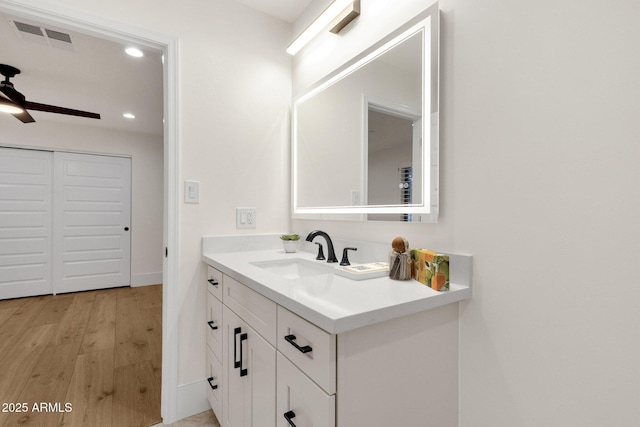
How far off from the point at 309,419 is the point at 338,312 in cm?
31

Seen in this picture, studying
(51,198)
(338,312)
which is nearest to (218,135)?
(338,312)

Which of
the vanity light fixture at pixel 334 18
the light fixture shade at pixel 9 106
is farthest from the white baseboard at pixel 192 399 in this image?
the light fixture shade at pixel 9 106

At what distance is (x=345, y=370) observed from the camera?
74 cm

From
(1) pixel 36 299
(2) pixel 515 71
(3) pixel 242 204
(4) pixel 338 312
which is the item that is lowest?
(1) pixel 36 299

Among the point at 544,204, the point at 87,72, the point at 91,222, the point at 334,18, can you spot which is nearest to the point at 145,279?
the point at 91,222

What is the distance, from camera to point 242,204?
1851 mm

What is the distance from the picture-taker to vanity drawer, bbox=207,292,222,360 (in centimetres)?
149

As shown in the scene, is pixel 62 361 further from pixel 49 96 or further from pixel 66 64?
pixel 49 96

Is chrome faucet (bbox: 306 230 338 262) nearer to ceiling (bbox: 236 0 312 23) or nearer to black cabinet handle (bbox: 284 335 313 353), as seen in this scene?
black cabinet handle (bbox: 284 335 313 353)

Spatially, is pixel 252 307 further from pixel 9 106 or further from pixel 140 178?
pixel 140 178

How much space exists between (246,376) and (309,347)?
52cm

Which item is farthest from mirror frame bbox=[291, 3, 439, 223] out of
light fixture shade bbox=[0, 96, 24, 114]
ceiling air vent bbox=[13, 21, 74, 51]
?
light fixture shade bbox=[0, 96, 24, 114]

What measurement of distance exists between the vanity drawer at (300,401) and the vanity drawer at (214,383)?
0.65 metres

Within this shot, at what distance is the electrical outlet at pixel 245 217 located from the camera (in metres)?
1.83
